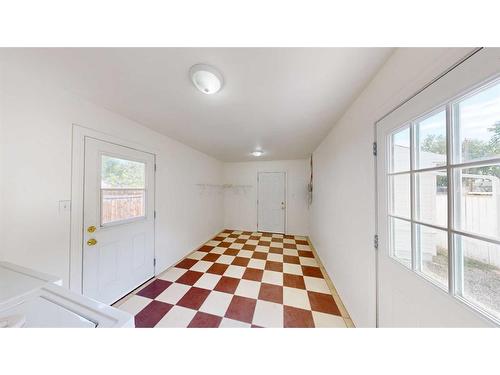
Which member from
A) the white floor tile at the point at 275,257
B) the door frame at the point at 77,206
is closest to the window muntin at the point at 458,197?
the white floor tile at the point at 275,257

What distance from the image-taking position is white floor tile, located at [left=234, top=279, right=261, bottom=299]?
5.77 ft

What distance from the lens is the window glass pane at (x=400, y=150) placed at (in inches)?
33.1

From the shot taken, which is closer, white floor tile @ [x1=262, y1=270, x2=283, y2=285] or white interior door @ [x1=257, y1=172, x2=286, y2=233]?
white floor tile @ [x1=262, y1=270, x2=283, y2=285]

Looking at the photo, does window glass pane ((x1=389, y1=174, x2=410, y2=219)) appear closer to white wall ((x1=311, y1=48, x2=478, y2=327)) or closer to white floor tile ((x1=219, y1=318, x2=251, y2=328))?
white wall ((x1=311, y1=48, x2=478, y2=327))

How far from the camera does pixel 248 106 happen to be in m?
1.43

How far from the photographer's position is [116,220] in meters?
1.63

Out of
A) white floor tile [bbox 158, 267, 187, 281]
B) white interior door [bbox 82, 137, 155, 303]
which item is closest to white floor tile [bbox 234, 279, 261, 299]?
white floor tile [bbox 158, 267, 187, 281]

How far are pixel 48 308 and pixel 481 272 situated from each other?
63.0 inches

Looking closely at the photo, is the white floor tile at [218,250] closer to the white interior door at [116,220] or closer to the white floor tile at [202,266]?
the white floor tile at [202,266]

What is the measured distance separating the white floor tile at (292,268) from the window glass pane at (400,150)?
6.16 ft

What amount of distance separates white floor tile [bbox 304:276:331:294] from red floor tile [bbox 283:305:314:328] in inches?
16.3

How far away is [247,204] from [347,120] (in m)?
3.14

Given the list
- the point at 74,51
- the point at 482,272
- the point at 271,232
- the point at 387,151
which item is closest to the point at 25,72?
the point at 74,51

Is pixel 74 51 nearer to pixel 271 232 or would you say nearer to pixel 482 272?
pixel 482 272
